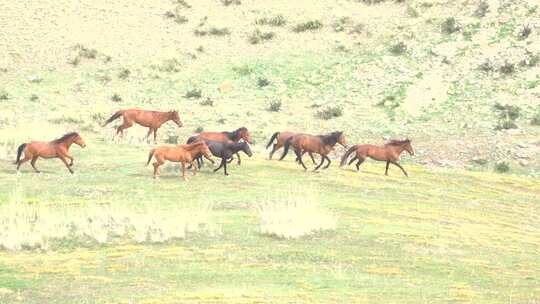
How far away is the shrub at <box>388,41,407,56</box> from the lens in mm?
57531

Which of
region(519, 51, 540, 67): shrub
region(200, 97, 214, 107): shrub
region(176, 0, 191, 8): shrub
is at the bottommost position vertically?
region(200, 97, 214, 107): shrub

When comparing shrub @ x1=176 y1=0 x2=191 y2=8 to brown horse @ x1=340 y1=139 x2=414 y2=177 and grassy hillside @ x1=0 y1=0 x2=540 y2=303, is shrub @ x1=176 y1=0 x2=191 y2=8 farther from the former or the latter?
brown horse @ x1=340 y1=139 x2=414 y2=177

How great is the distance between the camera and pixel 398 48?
57.8 m

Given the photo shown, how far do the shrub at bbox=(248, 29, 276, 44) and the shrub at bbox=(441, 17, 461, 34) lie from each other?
390 inches

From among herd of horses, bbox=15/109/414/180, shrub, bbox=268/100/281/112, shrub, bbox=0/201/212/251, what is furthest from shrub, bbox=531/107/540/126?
shrub, bbox=0/201/212/251

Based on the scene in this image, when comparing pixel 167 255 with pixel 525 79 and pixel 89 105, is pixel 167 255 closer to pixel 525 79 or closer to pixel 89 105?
pixel 89 105

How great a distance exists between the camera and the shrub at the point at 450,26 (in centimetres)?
5878

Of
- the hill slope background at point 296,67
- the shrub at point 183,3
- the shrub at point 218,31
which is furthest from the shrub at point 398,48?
the shrub at point 183,3

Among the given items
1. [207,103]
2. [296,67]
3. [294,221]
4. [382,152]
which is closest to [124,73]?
[207,103]

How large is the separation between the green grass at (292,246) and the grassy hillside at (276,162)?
0.26 ft

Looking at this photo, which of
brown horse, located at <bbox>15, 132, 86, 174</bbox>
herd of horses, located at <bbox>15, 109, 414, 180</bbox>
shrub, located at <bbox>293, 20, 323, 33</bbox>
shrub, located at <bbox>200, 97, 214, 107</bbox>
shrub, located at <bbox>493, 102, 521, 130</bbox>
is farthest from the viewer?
shrub, located at <bbox>293, 20, 323, 33</bbox>

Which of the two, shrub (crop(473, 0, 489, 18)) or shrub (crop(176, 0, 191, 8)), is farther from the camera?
shrub (crop(176, 0, 191, 8))

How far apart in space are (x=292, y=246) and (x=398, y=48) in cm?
3831

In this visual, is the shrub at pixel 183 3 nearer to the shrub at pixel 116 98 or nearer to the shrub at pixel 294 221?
the shrub at pixel 116 98
